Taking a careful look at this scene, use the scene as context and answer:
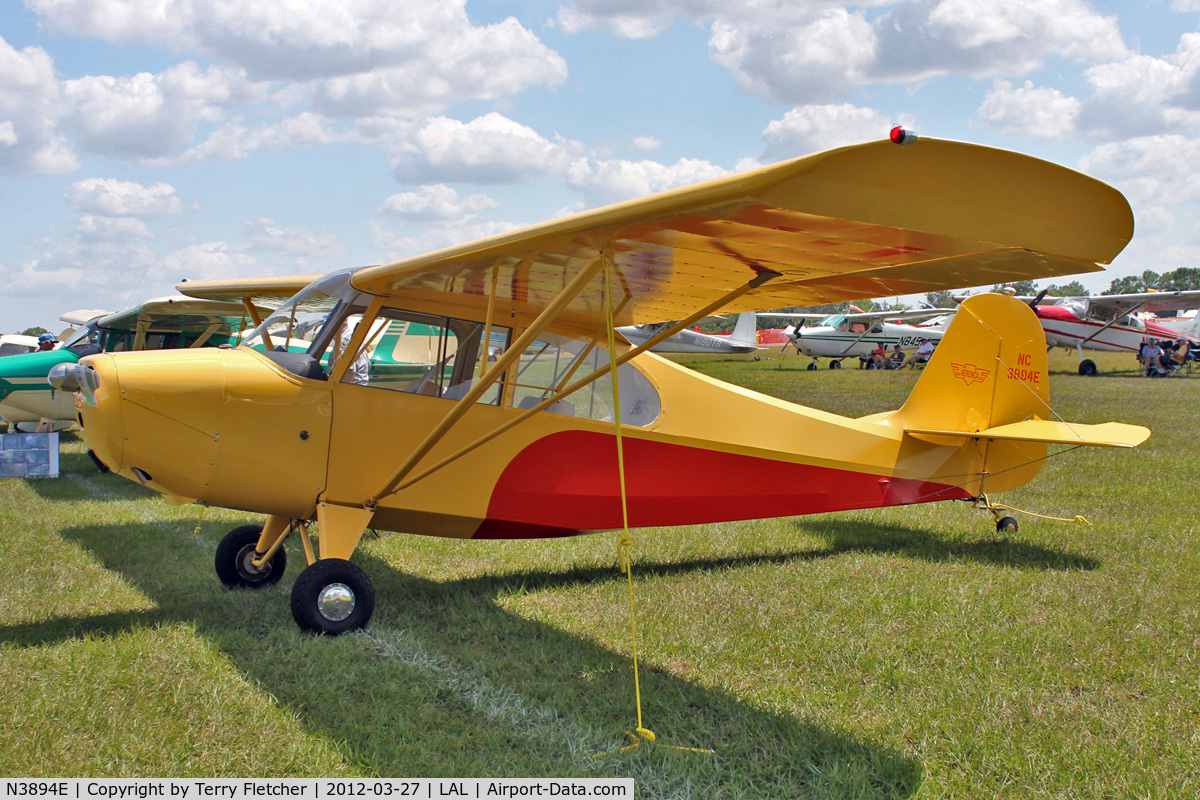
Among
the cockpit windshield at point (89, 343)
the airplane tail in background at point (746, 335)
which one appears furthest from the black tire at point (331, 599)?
the airplane tail in background at point (746, 335)

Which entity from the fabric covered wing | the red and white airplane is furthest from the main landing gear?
the red and white airplane

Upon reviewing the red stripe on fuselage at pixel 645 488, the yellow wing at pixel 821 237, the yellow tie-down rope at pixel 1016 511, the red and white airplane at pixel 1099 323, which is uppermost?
the red and white airplane at pixel 1099 323

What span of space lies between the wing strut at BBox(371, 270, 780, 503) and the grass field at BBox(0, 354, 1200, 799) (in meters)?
0.88

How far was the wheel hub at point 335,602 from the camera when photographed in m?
4.55

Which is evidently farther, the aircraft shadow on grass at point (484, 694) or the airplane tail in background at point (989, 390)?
the airplane tail in background at point (989, 390)

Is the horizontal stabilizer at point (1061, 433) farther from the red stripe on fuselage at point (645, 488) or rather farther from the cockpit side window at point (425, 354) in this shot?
the cockpit side window at point (425, 354)

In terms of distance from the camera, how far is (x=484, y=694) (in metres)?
3.89

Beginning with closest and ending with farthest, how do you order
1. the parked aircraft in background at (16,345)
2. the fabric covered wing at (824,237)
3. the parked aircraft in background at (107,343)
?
the fabric covered wing at (824,237) → the parked aircraft in background at (107,343) → the parked aircraft in background at (16,345)

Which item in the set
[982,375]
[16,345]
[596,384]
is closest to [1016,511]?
[982,375]

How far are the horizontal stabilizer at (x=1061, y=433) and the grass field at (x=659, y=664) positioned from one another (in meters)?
1.02

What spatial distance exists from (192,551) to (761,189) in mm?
6056

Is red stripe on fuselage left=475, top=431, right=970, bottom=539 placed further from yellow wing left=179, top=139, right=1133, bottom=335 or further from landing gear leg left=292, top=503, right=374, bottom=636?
yellow wing left=179, top=139, right=1133, bottom=335

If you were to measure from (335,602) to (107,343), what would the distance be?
10.6 m

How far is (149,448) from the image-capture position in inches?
173
